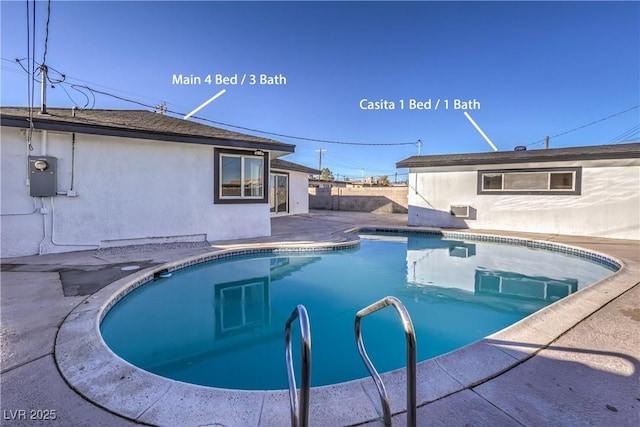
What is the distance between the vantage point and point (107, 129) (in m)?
6.74

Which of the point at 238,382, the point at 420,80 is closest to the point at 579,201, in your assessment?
the point at 420,80

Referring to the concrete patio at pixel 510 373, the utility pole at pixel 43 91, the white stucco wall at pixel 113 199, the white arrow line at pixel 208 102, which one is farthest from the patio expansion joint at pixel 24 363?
the white arrow line at pixel 208 102

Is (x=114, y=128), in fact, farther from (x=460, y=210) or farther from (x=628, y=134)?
(x=628, y=134)

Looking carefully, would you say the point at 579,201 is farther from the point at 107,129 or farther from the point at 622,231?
the point at 107,129

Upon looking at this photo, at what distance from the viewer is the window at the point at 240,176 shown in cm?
851

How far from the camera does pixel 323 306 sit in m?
4.89

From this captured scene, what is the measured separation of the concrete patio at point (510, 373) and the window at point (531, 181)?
715 cm

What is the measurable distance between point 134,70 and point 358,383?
40.3 ft

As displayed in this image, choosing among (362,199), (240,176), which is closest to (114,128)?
(240,176)

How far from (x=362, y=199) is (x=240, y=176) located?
1329 centimetres

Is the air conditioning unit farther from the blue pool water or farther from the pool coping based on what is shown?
the pool coping

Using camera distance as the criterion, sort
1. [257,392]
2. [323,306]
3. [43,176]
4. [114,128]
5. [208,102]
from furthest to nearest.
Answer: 1. [208,102]
2. [114,128]
3. [43,176]
4. [323,306]
5. [257,392]

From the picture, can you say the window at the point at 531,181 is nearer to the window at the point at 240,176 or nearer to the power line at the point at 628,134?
the window at the point at 240,176

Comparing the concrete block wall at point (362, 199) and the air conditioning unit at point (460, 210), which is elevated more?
the concrete block wall at point (362, 199)
